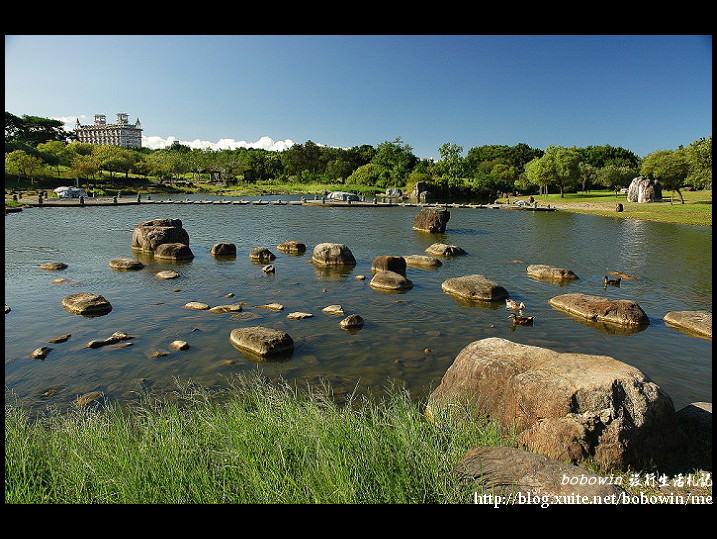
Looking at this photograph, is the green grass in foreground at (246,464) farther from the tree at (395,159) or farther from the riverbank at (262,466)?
the tree at (395,159)

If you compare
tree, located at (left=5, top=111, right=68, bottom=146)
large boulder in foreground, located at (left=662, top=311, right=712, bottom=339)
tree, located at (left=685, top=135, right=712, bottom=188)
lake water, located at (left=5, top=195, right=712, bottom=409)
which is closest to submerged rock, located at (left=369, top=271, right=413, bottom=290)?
lake water, located at (left=5, top=195, right=712, bottom=409)

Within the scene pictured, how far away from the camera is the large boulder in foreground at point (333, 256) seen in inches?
1022

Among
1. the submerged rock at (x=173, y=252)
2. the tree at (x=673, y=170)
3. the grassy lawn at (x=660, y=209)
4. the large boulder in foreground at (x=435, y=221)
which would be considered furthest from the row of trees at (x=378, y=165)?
the submerged rock at (x=173, y=252)

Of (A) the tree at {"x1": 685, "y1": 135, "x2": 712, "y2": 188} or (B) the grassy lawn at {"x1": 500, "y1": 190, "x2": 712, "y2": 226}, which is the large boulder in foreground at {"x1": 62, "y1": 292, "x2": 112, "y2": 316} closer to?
(B) the grassy lawn at {"x1": 500, "y1": 190, "x2": 712, "y2": 226}

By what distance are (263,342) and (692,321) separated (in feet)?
49.5

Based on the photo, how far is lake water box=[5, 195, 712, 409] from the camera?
1166 cm

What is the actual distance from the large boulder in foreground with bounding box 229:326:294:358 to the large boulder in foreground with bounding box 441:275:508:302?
358 inches

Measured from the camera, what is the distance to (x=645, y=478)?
5.95 m

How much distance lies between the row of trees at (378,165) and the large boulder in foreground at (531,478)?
65310mm

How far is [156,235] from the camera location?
98.3 feet

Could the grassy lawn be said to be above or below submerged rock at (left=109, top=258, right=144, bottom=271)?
above

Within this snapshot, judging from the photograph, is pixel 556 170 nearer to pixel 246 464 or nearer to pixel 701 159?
pixel 701 159
